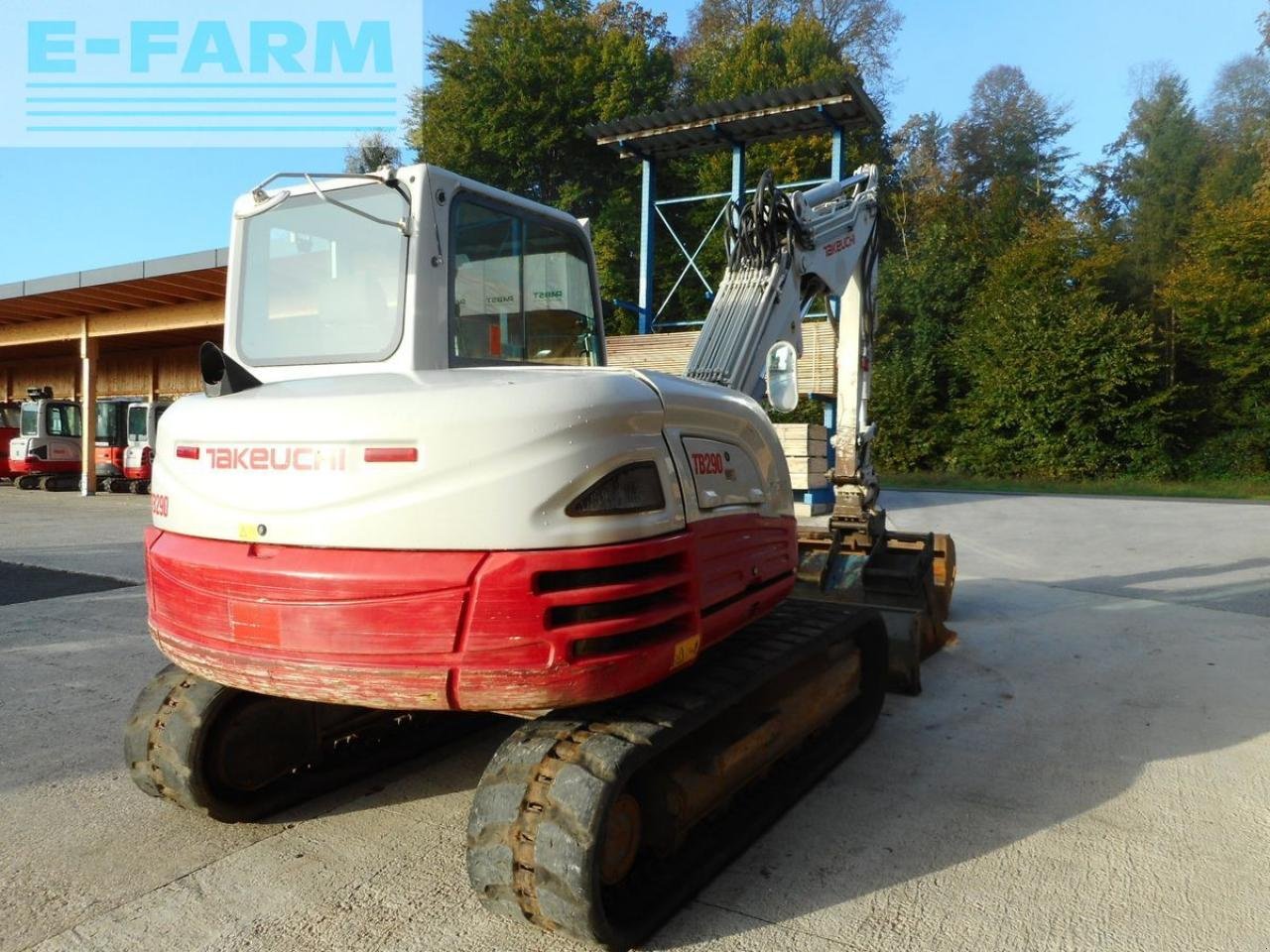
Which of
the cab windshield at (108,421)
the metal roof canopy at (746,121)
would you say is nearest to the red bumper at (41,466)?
the cab windshield at (108,421)

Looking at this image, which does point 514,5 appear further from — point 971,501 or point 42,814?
point 42,814

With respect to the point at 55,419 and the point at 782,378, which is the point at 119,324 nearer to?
the point at 55,419

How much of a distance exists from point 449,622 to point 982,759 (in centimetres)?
291

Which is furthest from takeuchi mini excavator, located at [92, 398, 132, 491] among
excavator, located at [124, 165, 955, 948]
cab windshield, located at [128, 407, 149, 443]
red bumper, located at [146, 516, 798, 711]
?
red bumper, located at [146, 516, 798, 711]

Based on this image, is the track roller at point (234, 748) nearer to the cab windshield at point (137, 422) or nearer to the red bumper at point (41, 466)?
the cab windshield at point (137, 422)

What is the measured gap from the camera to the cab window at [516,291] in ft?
11.3

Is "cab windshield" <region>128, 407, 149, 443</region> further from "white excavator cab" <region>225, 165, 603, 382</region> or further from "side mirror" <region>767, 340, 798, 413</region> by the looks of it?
"side mirror" <region>767, 340, 798, 413</region>

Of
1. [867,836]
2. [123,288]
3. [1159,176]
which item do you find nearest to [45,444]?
[123,288]

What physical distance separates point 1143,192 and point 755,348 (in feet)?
118

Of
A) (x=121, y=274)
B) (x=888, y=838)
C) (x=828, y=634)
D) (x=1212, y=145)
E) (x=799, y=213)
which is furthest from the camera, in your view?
(x=1212, y=145)

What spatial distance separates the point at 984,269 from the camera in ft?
102

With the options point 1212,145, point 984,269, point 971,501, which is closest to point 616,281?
point 984,269

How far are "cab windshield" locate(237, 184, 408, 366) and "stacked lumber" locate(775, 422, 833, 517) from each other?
10939 mm

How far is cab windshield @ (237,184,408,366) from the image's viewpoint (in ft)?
11.1
